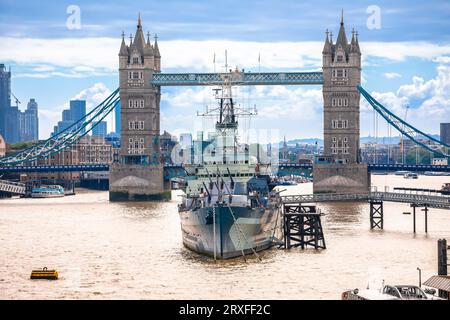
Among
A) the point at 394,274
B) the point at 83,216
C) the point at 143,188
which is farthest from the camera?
the point at 143,188

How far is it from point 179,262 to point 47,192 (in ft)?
257

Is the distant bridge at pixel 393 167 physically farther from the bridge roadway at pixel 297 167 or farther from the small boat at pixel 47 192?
the small boat at pixel 47 192

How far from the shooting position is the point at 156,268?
1673 inches

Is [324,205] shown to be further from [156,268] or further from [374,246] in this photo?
[156,268]

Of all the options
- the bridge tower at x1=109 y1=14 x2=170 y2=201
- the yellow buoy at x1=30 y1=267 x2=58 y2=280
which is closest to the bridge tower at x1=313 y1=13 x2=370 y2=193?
the bridge tower at x1=109 y1=14 x2=170 y2=201

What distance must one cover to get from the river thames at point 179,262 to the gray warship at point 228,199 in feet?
2.92

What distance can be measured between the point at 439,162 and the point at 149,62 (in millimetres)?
82082

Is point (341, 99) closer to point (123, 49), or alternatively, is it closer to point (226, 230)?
point (123, 49)

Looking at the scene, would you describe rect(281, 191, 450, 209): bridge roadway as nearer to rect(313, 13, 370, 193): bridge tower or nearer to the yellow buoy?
the yellow buoy

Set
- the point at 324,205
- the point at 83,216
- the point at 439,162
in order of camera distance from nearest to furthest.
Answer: the point at 83,216
the point at 324,205
the point at 439,162

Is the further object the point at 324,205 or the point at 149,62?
the point at 149,62

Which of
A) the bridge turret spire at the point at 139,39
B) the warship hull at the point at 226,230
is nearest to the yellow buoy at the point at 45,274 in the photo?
the warship hull at the point at 226,230
